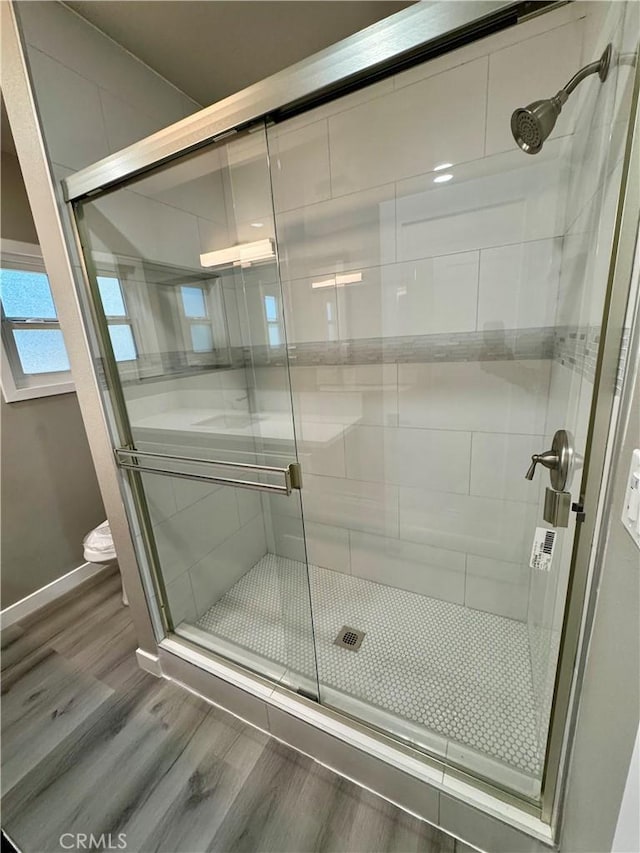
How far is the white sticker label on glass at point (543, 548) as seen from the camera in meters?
0.95

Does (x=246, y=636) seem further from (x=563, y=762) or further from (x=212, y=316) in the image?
(x=212, y=316)

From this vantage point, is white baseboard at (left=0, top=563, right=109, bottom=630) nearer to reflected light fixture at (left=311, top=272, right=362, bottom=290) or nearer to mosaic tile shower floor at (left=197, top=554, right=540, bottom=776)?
mosaic tile shower floor at (left=197, top=554, right=540, bottom=776)

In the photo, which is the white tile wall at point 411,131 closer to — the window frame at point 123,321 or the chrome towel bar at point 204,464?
the window frame at point 123,321

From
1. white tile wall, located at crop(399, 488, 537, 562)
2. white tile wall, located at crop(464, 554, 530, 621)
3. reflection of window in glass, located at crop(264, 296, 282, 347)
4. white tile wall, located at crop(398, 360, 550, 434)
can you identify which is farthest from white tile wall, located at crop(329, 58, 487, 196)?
white tile wall, located at crop(464, 554, 530, 621)

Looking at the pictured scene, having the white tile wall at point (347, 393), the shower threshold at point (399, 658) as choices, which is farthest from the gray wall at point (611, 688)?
the white tile wall at point (347, 393)

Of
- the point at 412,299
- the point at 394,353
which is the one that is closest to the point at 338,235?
the point at 412,299

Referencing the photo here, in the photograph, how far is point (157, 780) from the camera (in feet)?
3.94

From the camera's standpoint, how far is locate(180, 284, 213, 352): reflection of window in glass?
5.62 ft

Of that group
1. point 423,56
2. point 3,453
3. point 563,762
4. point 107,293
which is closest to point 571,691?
point 563,762

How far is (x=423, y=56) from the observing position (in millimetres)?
750

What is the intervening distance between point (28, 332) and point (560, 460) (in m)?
2.64

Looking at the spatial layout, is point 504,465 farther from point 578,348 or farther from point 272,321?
point 272,321

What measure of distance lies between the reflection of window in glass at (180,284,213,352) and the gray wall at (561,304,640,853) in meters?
1.68

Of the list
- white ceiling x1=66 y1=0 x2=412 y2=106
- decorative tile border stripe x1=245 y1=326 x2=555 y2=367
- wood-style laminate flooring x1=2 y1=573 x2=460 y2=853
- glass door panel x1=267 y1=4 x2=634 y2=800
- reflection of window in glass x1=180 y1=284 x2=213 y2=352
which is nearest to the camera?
wood-style laminate flooring x1=2 y1=573 x2=460 y2=853
